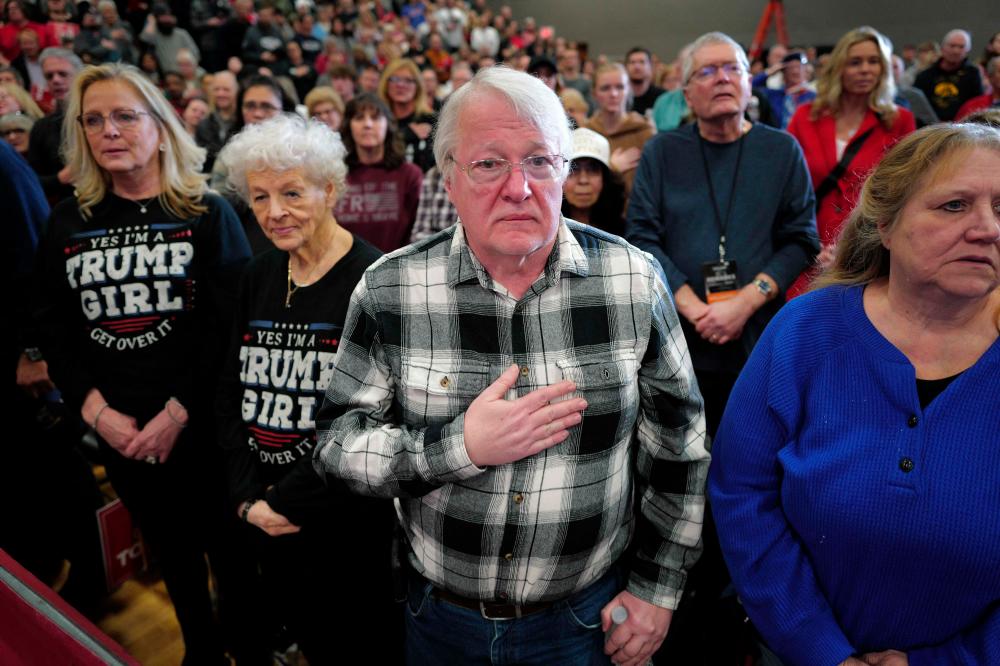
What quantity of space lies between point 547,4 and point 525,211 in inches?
620

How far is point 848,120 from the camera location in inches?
92.7

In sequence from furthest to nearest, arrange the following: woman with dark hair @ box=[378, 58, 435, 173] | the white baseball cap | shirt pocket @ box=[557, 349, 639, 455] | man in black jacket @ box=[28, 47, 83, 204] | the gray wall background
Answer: the gray wall background → woman with dark hair @ box=[378, 58, 435, 173] → man in black jacket @ box=[28, 47, 83, 204] → the white baseball cap → shirt pocket @ box=[557, 349, 639, 455]

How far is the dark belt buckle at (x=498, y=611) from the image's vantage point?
1135 mm

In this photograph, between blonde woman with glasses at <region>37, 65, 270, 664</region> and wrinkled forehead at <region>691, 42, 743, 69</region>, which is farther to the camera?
wrinkled forehead at <region>691, 42, 743, 69</region>

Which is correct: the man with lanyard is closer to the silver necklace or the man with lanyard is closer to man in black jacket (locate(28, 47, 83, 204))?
the silver necklace

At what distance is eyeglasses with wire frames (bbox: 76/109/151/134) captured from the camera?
1705 mm

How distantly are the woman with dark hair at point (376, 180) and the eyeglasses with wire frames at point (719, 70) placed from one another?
1.42m

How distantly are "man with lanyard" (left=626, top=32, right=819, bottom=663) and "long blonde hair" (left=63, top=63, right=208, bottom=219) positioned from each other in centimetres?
133

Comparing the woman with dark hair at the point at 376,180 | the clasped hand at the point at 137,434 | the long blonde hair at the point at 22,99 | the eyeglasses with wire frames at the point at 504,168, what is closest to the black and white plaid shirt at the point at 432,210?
the woman with dark hair at the point at 376,180

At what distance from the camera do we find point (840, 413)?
3.41ft

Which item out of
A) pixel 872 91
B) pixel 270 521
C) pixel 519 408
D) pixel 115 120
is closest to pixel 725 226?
pixel 872 91

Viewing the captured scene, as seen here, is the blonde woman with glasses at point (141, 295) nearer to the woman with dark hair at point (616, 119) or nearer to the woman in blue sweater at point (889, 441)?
the woman in blue sweater at point (889, 441)

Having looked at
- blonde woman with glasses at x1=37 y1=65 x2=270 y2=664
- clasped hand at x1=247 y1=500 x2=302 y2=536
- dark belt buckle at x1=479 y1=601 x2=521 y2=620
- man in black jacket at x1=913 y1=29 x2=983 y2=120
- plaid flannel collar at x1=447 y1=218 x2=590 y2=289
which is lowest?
clasped hand at x1=247 y1=500 x2=302 y2=536

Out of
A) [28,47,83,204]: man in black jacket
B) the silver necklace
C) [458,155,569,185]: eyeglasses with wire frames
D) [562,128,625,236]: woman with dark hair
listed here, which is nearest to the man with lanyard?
[562,128,625,236]: woman with dark hair
